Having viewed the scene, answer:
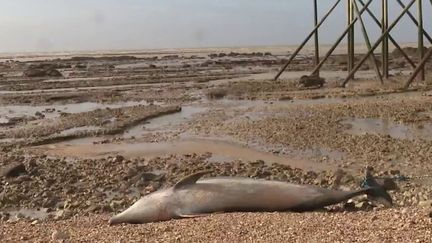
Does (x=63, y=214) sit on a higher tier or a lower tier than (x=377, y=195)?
lower

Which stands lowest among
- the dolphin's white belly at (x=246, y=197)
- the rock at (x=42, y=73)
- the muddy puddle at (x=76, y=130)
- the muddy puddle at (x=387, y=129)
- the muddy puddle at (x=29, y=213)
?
the muddy puddle at (x=29, y=213)

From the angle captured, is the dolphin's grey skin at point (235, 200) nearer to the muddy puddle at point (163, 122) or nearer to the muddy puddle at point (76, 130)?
the muddy puddle at point (163, 122)

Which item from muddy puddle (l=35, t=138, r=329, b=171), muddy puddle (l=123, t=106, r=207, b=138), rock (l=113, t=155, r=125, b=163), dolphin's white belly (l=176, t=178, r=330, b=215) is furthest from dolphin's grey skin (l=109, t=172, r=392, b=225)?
muddy puddle (l=123, t=106, r=207, b=138)

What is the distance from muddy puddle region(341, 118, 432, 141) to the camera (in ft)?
41.9

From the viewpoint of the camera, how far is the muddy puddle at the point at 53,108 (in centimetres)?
1902

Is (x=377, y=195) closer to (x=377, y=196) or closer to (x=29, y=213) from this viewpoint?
(x=377, y=196)

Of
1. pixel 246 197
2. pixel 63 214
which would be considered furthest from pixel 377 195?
pixel 63 214

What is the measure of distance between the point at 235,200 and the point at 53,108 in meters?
14.3

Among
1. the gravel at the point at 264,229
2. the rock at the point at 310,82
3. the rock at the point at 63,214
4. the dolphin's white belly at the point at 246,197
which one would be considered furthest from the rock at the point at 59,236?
the rock at the point at 310,82

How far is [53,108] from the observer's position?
801 inches

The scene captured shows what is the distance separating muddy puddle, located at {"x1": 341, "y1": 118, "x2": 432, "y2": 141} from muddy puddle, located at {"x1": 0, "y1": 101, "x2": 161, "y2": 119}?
8.26m

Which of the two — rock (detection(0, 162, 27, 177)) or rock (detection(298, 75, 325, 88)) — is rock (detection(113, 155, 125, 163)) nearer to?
rock (detection(0, 162, 27, 177))

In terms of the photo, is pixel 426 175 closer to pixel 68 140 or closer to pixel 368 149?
pixel 368 149

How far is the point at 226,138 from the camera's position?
13.6 metres
